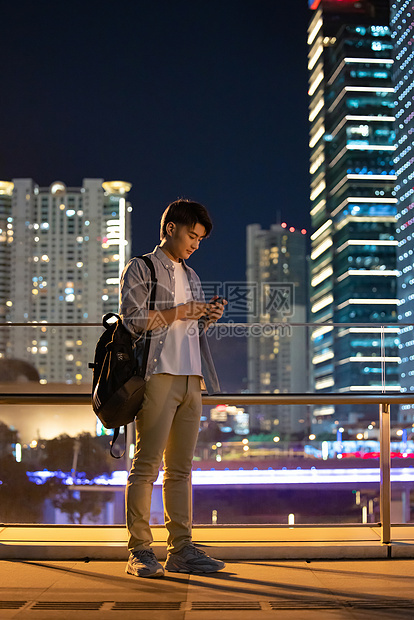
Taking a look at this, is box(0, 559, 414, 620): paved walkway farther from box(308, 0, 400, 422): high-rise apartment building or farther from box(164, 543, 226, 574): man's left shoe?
box(308, 0, 400, 422): high-rise apartment building

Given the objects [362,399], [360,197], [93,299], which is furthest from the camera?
[360,197]

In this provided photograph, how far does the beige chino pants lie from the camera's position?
9.02 feet

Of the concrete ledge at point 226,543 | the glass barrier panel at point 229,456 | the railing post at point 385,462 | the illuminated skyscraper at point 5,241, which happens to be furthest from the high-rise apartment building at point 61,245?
the railing post at point 385,462

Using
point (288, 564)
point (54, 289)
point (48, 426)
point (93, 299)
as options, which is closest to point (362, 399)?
point (288, 564)

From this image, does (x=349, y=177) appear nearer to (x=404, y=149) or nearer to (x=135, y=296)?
(x=404, y=149)

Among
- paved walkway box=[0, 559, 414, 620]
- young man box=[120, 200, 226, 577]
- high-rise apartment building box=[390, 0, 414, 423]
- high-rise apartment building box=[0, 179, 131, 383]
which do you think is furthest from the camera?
high-rise apartment building box=[390, 0, 414, 423]

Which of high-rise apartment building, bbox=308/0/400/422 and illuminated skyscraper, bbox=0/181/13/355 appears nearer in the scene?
illuminated skyscraper, bbox=0/181/13/355

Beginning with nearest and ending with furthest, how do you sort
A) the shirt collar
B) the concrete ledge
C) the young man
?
the young man → the shirt collar → the concrete ledge

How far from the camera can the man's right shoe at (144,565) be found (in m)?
2.65

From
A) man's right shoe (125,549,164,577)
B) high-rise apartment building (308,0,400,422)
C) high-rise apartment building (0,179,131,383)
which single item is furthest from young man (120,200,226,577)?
high-rise apartment building (308,0,400,422)

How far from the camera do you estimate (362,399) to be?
3.23 metres

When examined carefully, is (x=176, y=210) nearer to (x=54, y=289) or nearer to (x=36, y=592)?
(x=36, y=592)

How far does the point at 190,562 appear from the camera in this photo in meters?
2.78

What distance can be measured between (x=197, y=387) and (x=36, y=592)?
3.22 ft
